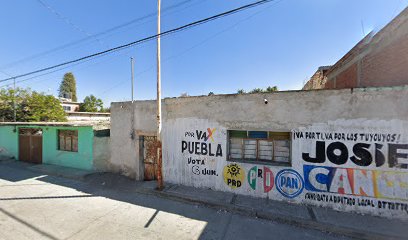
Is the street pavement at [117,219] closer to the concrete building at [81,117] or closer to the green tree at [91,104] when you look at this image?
the concrete building at [81,117]

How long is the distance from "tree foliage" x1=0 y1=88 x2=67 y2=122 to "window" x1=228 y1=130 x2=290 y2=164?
21.7m

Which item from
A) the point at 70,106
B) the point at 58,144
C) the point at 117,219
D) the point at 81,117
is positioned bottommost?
the point at 117,219

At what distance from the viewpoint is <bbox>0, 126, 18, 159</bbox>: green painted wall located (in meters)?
13.0

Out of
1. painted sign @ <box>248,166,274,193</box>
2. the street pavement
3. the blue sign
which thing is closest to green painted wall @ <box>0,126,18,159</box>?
the street pavement

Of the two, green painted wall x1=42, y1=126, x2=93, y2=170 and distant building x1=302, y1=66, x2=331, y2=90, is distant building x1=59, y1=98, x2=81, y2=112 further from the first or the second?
distant building x1=302, y1=66, x2=331, y2=90

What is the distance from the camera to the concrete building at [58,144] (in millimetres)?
9742

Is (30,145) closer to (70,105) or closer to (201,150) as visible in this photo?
(201,150)

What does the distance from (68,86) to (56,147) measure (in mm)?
55991

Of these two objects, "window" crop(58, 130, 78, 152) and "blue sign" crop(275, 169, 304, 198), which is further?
"window" crop(58, 130, 78, 152)

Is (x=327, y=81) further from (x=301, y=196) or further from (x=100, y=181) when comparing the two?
(x=100, y=181)

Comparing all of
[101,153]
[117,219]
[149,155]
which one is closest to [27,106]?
[101,153]

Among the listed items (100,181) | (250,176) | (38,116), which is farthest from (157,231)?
(38,116)

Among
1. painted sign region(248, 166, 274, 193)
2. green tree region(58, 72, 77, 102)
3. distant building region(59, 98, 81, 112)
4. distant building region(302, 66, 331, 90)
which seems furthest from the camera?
green tree region(58, 72, 77, 102)

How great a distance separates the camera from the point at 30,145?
12.3 m
